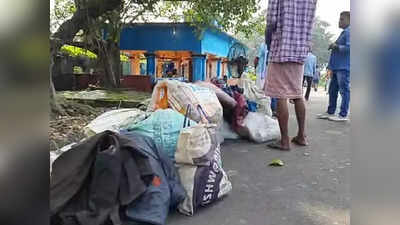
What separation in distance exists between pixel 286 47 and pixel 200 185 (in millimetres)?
2079

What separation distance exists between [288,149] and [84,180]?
2580mm

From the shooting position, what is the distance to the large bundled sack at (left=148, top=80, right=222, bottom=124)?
395 centimetres

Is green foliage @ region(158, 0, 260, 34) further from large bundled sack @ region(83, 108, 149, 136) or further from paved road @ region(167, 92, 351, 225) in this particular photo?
large bundled sack @ region(83, 108, 149, 136)

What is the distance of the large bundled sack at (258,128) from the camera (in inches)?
186

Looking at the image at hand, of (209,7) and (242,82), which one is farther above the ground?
(209,7)

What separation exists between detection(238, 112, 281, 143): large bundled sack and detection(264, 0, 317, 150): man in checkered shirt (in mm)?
425

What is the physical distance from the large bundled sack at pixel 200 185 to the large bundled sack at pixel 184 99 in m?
1.20

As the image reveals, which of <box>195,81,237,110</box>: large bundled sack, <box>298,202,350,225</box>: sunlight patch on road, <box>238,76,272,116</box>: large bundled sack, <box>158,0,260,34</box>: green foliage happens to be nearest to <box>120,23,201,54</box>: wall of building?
<box>158,0,260,34</box>: green foliage

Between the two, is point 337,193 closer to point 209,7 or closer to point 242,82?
point 242,82

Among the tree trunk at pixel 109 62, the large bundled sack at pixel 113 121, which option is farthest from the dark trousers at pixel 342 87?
the tree trunk at pixel 109 62

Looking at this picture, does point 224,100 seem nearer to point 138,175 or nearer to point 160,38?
point 138,175

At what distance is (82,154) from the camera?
2.32 metres
